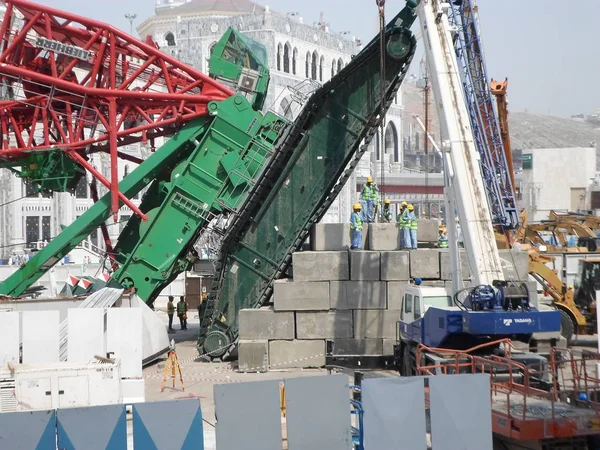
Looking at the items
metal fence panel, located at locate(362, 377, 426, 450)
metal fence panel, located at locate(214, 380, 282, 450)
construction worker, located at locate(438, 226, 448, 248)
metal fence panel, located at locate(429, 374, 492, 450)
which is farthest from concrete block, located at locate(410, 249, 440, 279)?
metal fence panel, located at locate(214, 380, 282, 450)

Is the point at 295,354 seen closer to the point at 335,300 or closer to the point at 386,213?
the point at 335,300

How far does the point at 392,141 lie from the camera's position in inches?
4102

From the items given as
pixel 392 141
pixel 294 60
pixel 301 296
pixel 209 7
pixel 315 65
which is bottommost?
pixel 301 296

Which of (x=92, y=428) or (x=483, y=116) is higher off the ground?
(x=483, y=116)

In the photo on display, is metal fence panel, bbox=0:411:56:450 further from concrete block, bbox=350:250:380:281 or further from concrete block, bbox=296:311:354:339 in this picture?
concrete block, bbox=350:250:380:281

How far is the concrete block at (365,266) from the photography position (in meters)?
22.7

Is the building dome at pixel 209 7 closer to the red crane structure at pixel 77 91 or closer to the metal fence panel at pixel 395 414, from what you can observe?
the red crane structure at pixel 77 91

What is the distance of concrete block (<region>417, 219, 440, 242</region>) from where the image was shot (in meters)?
23.7

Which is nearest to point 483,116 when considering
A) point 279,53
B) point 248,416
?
point 248,416

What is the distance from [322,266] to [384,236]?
1656 mm

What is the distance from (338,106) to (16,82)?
28.1 feet

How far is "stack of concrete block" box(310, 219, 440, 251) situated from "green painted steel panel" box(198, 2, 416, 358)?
555mm

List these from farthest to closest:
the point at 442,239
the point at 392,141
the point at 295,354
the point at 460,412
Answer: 1. the point at 392,141
2. the point at 442,239
3. the point at 295,354
4. the point at 460,412

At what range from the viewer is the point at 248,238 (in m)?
24.1
